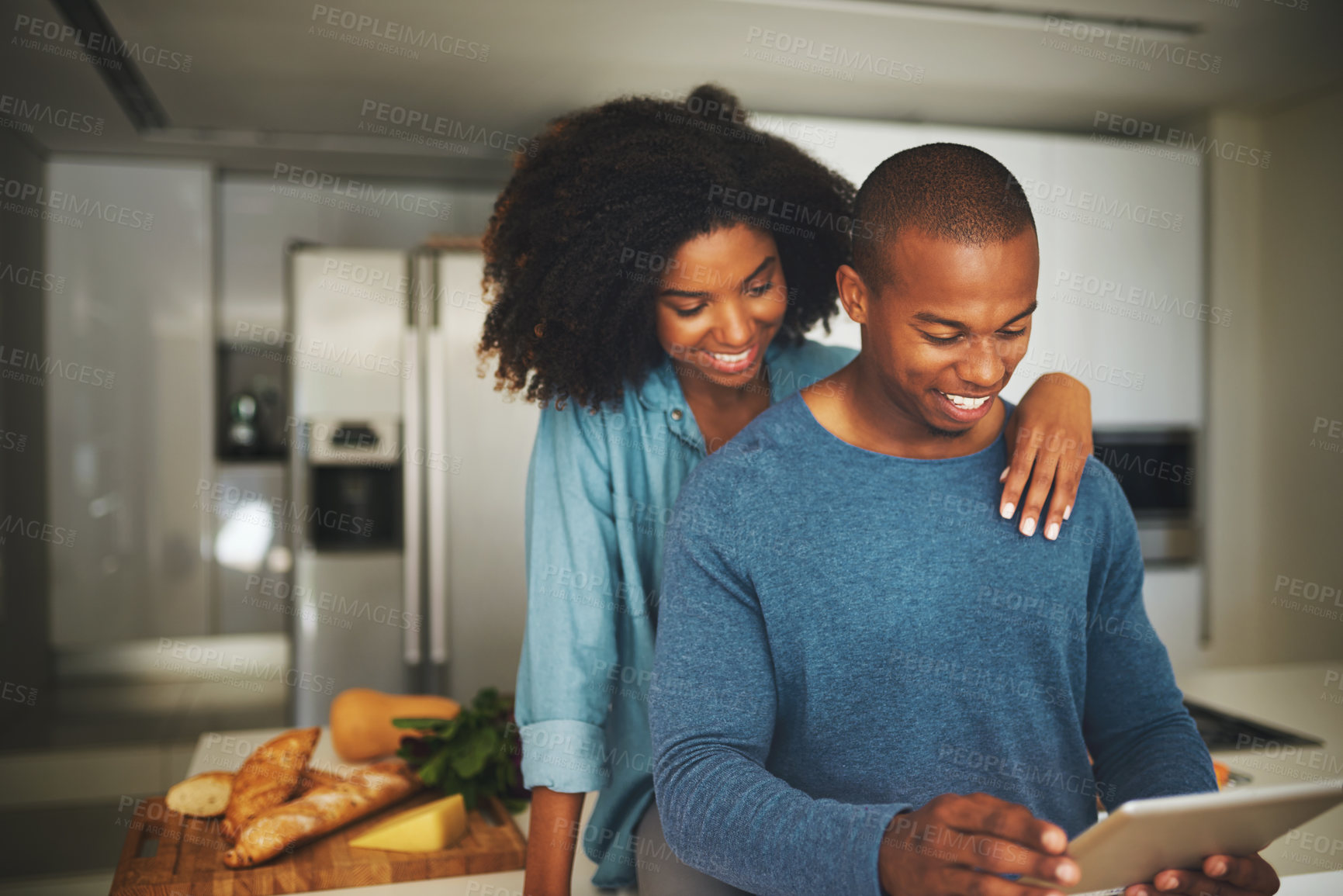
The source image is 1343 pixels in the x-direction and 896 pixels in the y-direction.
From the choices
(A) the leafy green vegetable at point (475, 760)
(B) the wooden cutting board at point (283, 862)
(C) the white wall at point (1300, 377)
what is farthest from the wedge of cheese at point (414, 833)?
(C) the white wall at point (1300, 377)

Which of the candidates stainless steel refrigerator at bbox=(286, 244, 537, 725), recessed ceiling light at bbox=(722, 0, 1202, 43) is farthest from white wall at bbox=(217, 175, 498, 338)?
recessed ceiling light at bbox=(722, 0, 1202, 43)

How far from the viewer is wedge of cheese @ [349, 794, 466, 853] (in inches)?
41.2

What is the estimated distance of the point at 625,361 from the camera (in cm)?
102

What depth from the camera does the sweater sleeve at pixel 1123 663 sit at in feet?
2.70

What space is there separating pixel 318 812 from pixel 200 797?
18cm

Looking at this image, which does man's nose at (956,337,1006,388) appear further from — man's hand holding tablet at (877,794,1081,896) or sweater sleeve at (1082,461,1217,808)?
man's hand holding tablet at (877,794,1081,896)

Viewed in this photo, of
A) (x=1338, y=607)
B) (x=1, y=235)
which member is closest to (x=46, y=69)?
(x=1, y=235)

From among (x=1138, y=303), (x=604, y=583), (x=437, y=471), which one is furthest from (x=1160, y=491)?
(x=604, y=583)

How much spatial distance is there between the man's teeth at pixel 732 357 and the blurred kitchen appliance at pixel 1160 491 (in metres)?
2.18

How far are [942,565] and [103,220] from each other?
11.3ft

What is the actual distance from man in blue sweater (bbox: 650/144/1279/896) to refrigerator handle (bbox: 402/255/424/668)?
2108 millimetres

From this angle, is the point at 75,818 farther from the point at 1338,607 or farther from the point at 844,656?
the point at 1338,607

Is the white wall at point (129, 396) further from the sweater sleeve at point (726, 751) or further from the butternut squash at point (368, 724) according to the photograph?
the sweater sleeve at point (726, 751)

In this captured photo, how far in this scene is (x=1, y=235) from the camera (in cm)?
295
